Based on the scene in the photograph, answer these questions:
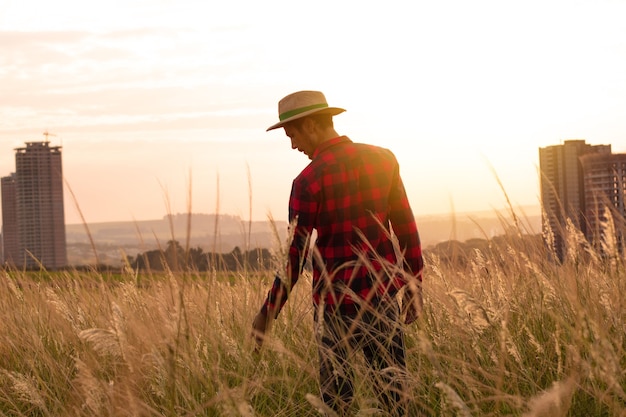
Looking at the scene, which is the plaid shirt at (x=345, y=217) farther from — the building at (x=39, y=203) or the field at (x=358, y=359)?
the building at (x=39, y=203)

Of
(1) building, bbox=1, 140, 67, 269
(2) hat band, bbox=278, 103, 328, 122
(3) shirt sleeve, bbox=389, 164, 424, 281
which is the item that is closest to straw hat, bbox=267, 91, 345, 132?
(2) hat band, bbox=278, 103, 328, 122

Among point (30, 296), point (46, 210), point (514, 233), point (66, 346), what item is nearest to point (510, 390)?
point (514, 233)

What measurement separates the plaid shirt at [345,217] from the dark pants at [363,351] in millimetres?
84

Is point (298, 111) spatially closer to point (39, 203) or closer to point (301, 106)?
point (301, 106)

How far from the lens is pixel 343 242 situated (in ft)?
11.7

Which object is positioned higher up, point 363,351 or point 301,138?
point 301,138

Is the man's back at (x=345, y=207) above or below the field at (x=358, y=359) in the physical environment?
above

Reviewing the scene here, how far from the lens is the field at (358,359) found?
2.75 meters

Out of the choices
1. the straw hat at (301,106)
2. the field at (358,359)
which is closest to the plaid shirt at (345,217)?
the straw hat at (301,106)

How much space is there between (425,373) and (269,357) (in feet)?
2.80

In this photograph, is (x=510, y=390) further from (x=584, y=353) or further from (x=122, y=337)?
(x=122, y=337)

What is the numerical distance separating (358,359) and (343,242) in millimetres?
572

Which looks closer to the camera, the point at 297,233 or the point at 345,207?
the point at 297,233

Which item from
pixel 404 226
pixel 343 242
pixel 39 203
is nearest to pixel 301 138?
pixel 343 242
